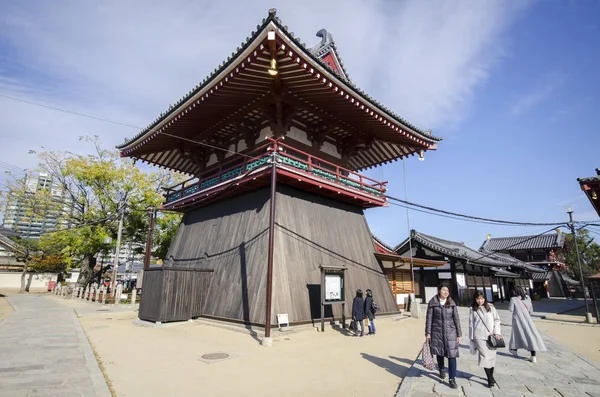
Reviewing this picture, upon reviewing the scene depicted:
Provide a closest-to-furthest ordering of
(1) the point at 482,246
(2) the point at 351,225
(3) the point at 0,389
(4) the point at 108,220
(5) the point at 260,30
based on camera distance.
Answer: (3) the point at 0,389 → (5) the point at 260,30 → (2) the point at 351,225 → (4) the point at 108,220 → (1) the point at 482,246

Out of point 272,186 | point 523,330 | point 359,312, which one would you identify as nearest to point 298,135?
point 272,186

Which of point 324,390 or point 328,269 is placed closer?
point 324,390

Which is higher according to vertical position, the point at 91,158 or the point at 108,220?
the point at 91,158

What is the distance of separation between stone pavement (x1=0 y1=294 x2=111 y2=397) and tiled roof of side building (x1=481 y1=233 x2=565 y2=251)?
44930 mm

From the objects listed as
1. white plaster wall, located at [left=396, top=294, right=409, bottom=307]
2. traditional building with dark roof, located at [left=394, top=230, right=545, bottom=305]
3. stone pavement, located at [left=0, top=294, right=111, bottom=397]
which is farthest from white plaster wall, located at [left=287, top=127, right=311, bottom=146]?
white plaster wall, located at [left=396, top=294, right=409, bottom=307]

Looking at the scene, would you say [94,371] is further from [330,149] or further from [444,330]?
[330,149]

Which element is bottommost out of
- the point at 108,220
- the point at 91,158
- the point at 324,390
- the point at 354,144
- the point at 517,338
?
the point at 324,390

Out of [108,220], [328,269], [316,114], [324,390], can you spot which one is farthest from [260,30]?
[108,220]

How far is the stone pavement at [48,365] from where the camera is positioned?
4.91 metres

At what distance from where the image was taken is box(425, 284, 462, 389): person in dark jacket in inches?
218

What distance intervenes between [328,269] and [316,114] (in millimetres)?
6666

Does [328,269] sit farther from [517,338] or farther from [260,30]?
[260,30]

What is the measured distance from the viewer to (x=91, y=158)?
27234mm

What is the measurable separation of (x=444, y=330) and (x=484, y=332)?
74cm
